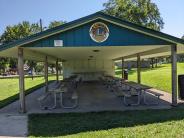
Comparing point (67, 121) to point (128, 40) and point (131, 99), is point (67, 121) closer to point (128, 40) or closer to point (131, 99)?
point (128, 40)

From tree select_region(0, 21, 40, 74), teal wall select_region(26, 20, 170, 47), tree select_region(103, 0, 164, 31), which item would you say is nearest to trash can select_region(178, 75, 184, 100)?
teal wall select_region(26, 20, 170, 47)

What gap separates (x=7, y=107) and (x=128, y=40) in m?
5.47

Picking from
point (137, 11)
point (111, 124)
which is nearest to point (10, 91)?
point (111, 124)

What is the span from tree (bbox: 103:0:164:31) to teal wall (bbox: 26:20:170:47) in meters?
39.7

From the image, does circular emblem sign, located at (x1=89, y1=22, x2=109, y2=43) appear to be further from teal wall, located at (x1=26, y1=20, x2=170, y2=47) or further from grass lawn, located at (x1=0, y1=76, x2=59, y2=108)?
grass lawn, located at (x1=0, y1=76, x2=59, y2=108)

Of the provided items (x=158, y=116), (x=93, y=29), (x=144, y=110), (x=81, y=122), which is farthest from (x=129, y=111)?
(x=93, y=29)

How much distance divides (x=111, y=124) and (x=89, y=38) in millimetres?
4046

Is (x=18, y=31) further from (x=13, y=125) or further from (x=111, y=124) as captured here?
(x=111, y=124)

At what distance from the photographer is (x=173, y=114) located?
10883 millimetres

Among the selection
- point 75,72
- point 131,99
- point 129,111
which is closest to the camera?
point 129,111

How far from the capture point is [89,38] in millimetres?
12664

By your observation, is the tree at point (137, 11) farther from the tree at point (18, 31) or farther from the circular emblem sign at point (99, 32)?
the circular emblem sign at point (99, 32)

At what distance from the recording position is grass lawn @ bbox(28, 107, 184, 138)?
8.45 metres

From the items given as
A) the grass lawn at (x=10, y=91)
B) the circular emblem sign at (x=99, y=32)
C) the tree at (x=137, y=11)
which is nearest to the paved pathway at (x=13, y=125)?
the grass lawn at (x=10, y=91)
